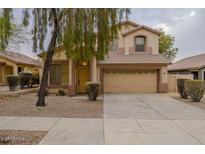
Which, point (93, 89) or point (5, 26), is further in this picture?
point (93, 89)

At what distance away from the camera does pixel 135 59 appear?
23.6 m

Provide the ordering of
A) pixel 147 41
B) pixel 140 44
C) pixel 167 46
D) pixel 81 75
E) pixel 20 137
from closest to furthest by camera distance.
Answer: pixel 20 137 < pixel 81 75 < pixel 147 41 < pixel 140 44 < pixel 167 46

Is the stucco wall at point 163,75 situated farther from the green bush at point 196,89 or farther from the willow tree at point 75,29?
the willow tree at point 75,29

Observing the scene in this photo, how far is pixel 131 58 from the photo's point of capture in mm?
23891

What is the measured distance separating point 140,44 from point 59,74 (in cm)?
860

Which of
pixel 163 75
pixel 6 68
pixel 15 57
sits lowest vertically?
pixel 163 75

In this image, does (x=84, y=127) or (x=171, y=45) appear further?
(x=171, y=45)

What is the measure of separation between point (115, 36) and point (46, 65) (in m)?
4.02

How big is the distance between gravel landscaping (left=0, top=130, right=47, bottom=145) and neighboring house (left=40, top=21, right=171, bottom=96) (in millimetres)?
13051

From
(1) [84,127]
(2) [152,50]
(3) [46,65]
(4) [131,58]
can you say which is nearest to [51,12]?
(3) [46,65]

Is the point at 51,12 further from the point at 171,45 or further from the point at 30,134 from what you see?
the point at 171,45

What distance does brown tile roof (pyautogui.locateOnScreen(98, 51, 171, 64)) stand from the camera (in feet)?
75.9

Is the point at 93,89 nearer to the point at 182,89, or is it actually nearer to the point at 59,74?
the point at 59,74

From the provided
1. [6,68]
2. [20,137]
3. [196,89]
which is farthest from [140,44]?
[20,137]
